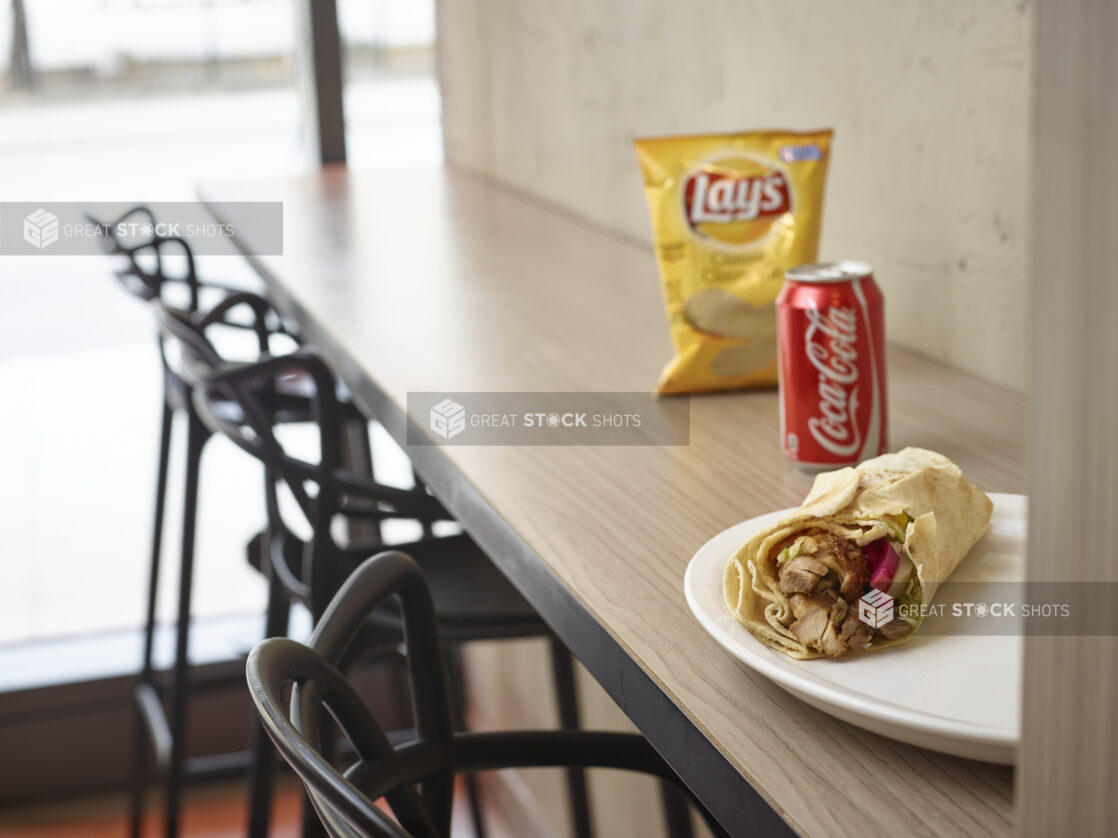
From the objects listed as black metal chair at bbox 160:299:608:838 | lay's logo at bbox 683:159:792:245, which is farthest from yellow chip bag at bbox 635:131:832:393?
black metal chair at bbox 160:299:608:838

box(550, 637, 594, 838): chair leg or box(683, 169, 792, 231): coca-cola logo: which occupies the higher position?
box(683, 169, 792, 231): coca-cola logo

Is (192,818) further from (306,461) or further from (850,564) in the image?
(850,564)

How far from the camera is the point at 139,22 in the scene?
2.61 meters

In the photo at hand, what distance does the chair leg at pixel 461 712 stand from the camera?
71.0 inches

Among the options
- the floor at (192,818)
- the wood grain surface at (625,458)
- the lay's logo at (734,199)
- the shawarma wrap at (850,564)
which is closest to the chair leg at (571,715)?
the wood grain surface at (625,458)

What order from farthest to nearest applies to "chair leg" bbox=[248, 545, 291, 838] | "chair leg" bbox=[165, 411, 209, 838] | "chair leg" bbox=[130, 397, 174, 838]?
"chair leg" bbox=[130, 397, 174, 838] → "chair leg" bbox=[165, 411, 209, 838] → "chair leg" bbox=[248, 545, 291, 838]

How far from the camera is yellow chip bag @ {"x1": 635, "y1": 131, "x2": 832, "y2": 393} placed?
0.99 m

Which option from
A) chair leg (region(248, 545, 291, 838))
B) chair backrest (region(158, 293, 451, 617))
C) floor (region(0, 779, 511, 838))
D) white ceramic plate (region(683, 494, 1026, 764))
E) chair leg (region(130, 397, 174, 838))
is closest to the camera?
white ceramic plate (region(683, 494, 1026, 764))

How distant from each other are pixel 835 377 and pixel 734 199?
233 millimetres

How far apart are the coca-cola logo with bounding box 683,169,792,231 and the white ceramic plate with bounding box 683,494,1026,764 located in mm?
452

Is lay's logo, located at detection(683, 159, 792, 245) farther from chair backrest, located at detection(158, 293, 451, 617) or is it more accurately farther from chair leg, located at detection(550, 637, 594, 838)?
chair leg, located at detection(550, 637, 594, 838)

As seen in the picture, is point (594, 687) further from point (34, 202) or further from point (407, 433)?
point (34, 202)

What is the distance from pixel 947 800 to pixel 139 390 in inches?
102

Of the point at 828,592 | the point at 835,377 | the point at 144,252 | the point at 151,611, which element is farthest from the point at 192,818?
the point at 828,592
